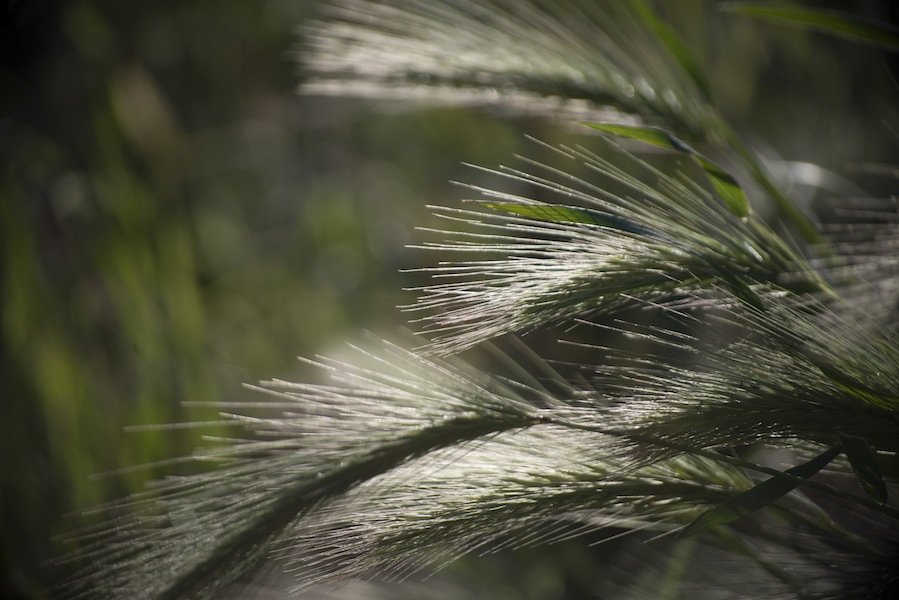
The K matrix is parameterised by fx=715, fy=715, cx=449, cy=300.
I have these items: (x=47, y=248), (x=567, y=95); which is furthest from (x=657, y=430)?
(x=47, y=248)

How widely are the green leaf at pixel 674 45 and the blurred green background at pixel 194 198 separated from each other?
0.49 feet

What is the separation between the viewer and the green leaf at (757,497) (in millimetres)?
387

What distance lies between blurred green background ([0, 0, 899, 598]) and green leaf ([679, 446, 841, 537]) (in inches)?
14.0

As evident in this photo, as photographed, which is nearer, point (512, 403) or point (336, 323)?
point (512, 403)

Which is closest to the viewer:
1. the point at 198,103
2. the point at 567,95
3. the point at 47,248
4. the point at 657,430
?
the point at 657,430

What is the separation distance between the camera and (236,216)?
1951 millimetres

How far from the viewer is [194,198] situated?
186 centimetres

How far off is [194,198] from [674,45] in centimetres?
149

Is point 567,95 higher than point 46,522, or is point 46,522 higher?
point 567,95

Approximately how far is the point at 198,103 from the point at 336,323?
110cm

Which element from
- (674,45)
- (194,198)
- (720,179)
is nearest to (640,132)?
(720,179)

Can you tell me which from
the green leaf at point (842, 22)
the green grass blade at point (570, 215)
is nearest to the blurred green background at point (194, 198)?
the green leaf at point (842, 22)

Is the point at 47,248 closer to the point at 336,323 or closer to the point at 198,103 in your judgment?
the point at 336,323

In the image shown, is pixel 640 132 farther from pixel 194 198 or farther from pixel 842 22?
pixel 194 198
